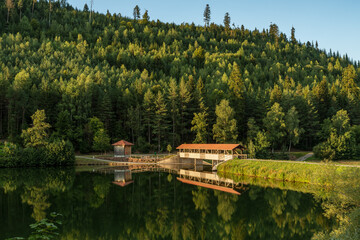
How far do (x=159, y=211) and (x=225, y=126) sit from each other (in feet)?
143

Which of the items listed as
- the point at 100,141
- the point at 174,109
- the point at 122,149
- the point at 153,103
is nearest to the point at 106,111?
the point at 100,141

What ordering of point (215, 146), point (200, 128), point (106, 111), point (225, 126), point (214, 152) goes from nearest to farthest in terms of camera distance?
point (215, 146) < point (214, 152) < point (225, 126) < point (200, 128) < point (106, 111)

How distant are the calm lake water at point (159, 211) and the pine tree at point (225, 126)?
2933 centimetres

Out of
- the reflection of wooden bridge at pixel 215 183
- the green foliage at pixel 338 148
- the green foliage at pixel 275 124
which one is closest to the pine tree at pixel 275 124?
the green foliage at pixel 275 124

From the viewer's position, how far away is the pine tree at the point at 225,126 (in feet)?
213

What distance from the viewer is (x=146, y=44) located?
5925 inches

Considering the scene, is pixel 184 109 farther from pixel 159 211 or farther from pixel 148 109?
pixel 159 211

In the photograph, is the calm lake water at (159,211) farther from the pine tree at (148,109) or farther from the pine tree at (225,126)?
the pine tree at (148,109)

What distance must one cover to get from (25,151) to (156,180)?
2861 centimetres

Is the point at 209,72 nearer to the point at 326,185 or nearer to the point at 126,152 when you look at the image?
the point at 126,152

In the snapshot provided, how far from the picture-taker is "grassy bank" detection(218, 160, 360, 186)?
35.7 meters

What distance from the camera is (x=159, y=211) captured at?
24.7 m

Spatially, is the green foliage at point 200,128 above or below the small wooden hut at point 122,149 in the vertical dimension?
above

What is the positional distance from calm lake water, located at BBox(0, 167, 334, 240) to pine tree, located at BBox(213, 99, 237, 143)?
29329 mm
